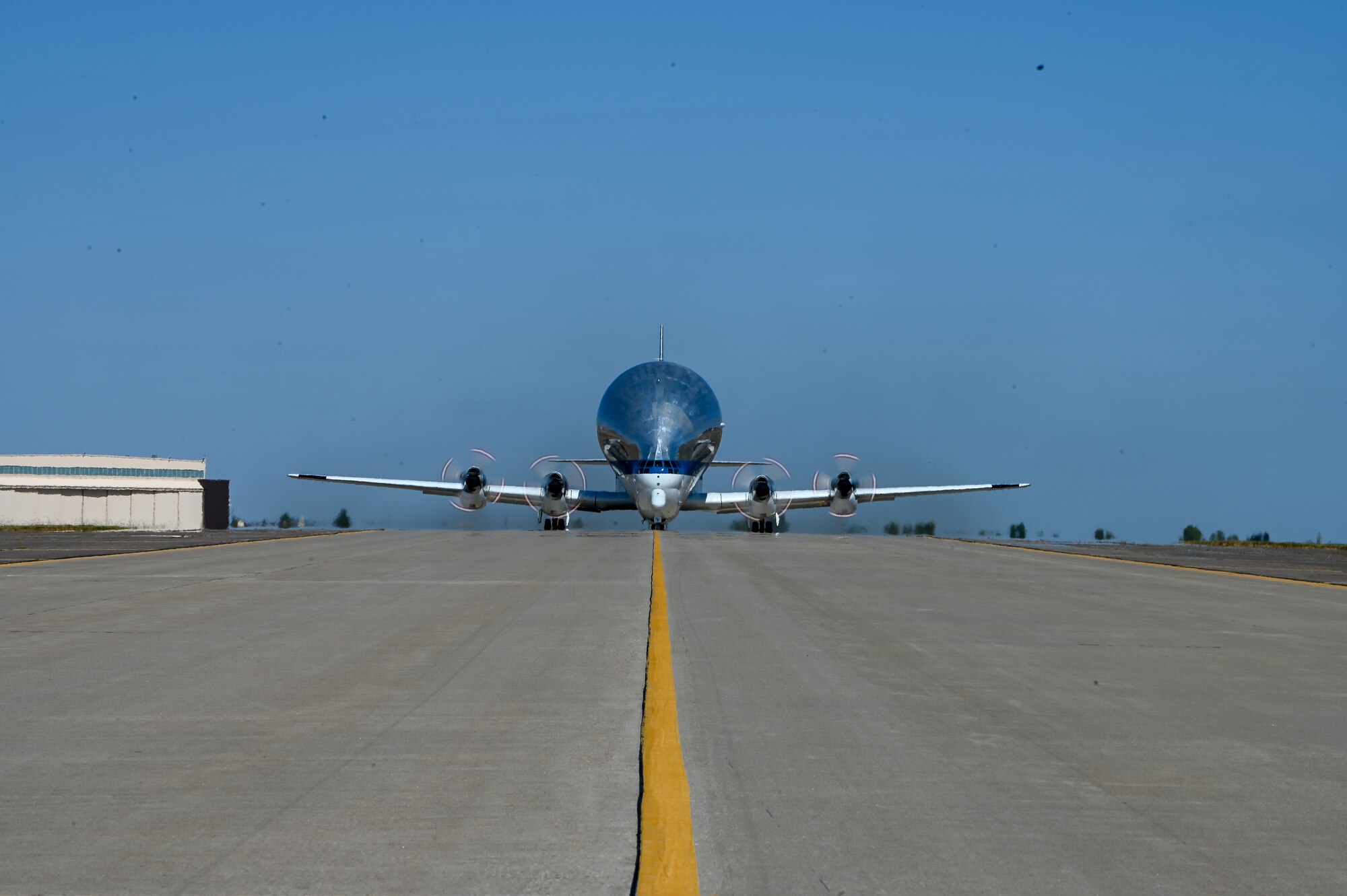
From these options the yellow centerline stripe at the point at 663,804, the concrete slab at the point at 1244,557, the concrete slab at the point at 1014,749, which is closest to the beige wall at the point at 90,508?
the concrete slab at the point at 1244,557

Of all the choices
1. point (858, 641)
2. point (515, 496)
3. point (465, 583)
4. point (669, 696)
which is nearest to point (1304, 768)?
point (669, 696)

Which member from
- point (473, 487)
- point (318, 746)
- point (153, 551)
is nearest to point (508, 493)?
point (473, 487)

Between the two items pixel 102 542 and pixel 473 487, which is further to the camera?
pixel 473 487

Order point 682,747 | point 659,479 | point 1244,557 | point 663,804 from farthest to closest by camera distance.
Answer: point 659,479
point 1244,557
point 682,747
point 663,804

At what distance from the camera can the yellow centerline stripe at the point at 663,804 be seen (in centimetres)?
448

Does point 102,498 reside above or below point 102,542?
above

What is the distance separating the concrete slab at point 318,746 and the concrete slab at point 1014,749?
0.62 meters

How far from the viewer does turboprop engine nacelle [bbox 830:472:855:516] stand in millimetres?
51500

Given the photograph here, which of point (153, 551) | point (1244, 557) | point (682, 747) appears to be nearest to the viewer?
point (682, 747)

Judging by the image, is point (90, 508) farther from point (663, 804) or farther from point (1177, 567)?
point (663, 804)

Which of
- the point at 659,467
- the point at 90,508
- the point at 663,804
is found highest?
the point at 659,467

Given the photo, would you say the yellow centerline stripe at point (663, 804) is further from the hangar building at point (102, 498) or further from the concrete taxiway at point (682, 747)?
the hangar building at point (102, 498)

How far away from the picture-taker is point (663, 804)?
554 cm

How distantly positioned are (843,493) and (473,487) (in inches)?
583
